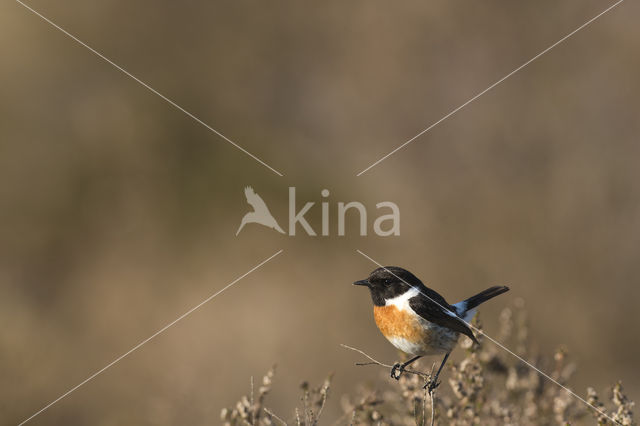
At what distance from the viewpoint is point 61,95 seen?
31.5ft

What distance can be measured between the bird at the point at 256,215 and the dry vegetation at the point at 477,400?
180 inches

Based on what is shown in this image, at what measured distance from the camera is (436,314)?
4.24 metres

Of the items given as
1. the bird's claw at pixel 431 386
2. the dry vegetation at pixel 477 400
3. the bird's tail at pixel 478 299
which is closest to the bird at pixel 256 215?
the dry vegetation at pixel 477 400

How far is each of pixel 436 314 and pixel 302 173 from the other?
5.55m

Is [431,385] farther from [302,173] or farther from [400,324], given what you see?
[302,173]

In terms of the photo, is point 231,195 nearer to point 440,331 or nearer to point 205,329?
point 205,329

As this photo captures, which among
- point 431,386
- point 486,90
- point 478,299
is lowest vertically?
point 478,299

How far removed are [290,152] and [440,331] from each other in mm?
5807

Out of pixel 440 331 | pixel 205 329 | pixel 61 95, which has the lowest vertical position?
pixel 205 329

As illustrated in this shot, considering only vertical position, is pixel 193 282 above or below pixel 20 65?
below

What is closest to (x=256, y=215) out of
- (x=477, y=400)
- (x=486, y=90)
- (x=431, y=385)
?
(x=486, y=90)

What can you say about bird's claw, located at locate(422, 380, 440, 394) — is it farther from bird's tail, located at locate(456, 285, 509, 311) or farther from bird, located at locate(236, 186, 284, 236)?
bird, located at locate(236, 186, 284, 236)

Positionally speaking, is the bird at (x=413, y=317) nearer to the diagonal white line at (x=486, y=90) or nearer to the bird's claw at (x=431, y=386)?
the bird's claw at (x=431, y=386)

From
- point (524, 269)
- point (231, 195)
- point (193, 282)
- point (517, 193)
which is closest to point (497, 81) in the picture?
point (517, 193)
